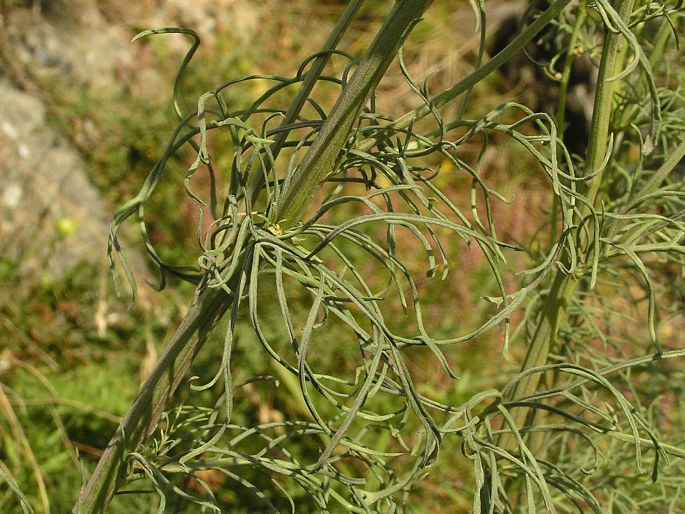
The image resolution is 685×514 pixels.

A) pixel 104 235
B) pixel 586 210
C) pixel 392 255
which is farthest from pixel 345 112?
pixel 104 235

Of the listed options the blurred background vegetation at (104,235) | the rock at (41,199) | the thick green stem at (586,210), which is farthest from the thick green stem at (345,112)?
the rock at (41,199)

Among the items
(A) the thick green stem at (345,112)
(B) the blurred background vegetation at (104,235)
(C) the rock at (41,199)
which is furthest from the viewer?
(C) the rock at (41,199)

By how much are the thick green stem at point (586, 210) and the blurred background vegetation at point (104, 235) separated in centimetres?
54

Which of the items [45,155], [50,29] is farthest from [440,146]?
[50,29]

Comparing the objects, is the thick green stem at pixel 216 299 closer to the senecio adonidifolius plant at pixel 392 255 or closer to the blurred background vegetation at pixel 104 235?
the senecio adonidifolius plant at pixel 392 255

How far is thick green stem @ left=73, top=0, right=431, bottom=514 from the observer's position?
0.60 meters

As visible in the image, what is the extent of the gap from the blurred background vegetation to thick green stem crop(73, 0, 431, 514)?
767 millimetres

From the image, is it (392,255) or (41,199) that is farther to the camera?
(41,199)

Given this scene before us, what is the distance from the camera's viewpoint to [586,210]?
79 centimetres

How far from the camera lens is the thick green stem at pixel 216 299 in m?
0.60

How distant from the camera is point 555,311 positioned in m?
0.82

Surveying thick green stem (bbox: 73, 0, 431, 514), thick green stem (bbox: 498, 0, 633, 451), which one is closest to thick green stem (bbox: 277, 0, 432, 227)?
thick green stem (bbox: 73, 0, 431, 514)

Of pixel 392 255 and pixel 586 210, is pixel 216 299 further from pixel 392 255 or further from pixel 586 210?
pixel 586 210

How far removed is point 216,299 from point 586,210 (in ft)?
1.15
